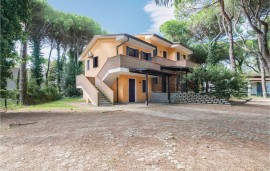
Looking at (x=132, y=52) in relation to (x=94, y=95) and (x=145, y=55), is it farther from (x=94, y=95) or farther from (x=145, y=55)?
(x=94, y=95)

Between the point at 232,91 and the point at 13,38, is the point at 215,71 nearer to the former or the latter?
the point at 232,91

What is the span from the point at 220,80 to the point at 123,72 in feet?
27.0

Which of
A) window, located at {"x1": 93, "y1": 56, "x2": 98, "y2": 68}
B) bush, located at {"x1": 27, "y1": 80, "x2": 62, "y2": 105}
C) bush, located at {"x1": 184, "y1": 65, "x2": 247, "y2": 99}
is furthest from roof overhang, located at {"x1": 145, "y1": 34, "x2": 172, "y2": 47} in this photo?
bush, located at {"x1": 27, "y1": 80, "x2": 62, "y2": 105}

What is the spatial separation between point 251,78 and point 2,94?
36.5 m

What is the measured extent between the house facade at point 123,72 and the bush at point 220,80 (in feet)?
7.18

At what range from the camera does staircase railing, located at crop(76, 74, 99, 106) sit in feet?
51.9

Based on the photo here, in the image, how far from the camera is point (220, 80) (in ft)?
55.0

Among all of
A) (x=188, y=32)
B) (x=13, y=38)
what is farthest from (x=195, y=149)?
(x=188, y=32)

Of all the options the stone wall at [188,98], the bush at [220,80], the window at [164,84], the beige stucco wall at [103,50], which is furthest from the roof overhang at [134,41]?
the bush at [220,80]

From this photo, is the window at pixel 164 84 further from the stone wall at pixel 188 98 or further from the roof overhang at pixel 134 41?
the roof overhang at pixel 134 41

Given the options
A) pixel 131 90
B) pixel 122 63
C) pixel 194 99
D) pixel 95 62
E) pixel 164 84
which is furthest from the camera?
pixel 164 84

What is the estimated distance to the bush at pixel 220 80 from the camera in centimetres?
1669

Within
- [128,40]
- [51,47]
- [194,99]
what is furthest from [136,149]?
[51,47]

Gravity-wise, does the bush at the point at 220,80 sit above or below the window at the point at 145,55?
below
